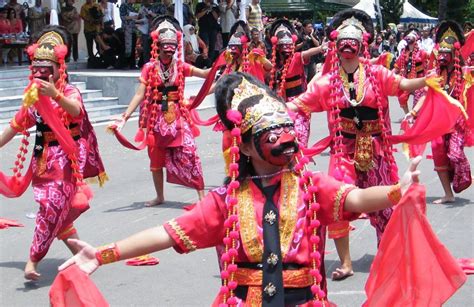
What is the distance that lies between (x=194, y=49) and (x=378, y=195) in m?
17.8

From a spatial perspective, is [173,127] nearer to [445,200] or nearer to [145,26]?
[445,200]

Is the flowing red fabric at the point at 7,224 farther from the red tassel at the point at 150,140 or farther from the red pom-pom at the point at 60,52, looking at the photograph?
the red pom-pom at the point at 60,52

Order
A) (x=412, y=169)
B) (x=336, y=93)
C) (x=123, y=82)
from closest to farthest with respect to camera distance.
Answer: (x=412, y=169)
(x=336, y=93)
(x=123, y=82)

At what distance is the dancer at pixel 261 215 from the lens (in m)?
3.62

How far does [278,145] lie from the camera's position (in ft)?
11.9

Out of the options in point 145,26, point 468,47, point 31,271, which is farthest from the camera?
point 145,26

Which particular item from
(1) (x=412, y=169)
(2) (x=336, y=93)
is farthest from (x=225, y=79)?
(2) (x=336, y=93)

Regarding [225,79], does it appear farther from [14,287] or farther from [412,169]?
[14,287]

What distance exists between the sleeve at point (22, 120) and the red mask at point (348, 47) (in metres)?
2.31

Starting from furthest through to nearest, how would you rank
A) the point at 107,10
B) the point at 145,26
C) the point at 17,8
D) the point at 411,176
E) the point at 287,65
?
the point at 107,10 < the point at 145,26 < the point at 17,8 < the point at 287,65 < the point at 411,176

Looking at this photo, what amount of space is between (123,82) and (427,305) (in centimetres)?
1492

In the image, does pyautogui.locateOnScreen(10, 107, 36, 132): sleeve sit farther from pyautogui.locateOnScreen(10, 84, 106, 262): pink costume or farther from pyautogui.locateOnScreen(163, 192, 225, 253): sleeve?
pyautogui.locateOnScreen(163, 192, 225, 253): sleeve

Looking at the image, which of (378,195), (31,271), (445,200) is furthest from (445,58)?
(378,195)

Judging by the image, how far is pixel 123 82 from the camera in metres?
18.0
